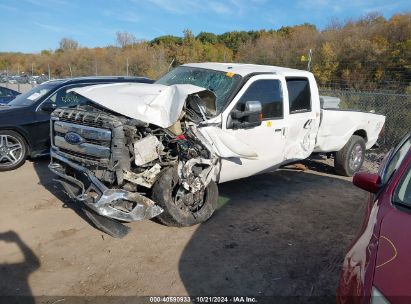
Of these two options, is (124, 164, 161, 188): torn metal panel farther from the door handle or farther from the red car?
the door handle

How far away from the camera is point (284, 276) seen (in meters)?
3.78

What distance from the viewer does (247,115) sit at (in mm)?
5027

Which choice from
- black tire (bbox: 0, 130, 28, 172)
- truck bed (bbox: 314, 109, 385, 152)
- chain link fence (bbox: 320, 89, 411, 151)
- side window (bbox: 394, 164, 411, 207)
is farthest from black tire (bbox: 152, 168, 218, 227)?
chain link fence (bbox: 320, 89, 411, 151)

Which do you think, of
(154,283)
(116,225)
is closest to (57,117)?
(116,225)

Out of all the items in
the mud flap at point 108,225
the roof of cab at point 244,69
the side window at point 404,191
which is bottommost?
the mud flap at point 108,225

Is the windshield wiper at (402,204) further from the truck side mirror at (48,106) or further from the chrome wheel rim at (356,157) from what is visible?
the truck side mirror at (48,106)

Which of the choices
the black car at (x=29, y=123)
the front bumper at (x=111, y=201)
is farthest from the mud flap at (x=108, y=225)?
the black car at (x=29, y=123)

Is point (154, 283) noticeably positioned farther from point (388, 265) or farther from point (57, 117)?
point (57, 117)

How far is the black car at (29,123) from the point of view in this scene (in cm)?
705

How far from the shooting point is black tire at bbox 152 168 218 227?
452cm

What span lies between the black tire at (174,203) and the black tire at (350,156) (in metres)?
3.65

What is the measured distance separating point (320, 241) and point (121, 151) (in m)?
2.62

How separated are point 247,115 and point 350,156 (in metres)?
3.56

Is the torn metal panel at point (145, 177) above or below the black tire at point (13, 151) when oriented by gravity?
above
